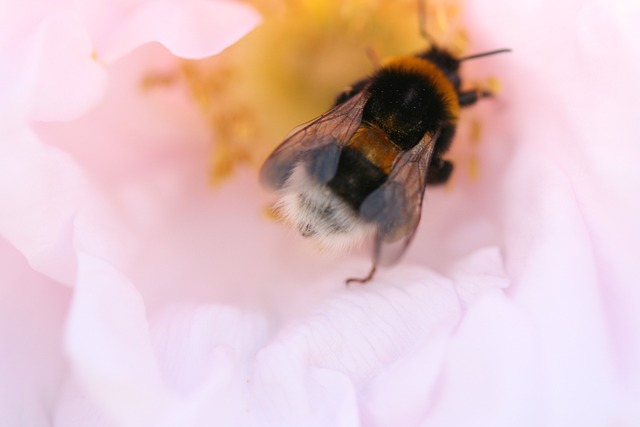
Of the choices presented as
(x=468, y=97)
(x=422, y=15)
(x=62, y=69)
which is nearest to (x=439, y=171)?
(x=468, y=97)

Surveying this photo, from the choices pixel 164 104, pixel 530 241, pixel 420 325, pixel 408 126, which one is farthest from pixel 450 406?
pixel 164 104

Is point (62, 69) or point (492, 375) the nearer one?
point (492, 375)

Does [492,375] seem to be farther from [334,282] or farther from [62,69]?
[62,69]

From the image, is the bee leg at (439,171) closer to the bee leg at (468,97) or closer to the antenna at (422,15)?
the bee leg at (468,97)

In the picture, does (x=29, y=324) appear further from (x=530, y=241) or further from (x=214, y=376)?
(x=530, y=241)

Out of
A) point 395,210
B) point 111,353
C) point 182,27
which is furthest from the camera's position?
point 182,27

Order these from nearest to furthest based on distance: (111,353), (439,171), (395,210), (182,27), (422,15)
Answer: (111,353)
(395,210)
(182,27)
(439,171)
(422,15)

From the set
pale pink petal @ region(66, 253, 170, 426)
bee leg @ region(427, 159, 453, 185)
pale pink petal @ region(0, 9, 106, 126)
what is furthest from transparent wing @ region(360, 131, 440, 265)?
pale pink petal @ region(0, 9, 106, 126)
